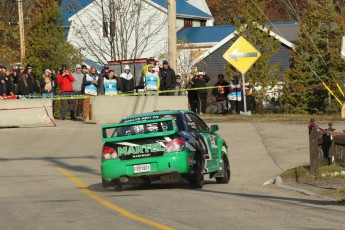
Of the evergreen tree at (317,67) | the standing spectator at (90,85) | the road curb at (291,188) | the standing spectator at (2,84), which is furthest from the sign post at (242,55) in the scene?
the road curb at (291,188)

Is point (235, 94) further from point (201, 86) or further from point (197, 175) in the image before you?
point (197, 175)

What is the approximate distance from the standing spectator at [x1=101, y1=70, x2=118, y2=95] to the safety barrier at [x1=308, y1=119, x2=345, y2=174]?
15.2 metres

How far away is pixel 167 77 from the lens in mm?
35000

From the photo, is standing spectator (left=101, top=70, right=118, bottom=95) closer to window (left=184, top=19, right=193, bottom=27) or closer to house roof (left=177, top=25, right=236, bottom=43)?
house roof (left=177, top=25, right=236, bottom=43)

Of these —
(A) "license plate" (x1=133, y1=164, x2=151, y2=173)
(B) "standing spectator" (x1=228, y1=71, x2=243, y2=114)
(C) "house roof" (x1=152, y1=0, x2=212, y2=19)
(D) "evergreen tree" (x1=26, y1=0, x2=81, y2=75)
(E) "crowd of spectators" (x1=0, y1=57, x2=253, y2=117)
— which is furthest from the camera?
(C) "house roof" (x1=152, y1=0, x2=212, y2=19)

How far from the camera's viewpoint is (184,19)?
8619 cm

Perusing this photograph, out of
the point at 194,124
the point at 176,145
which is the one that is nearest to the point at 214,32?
the point at 194,124

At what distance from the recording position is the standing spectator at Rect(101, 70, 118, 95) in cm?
3450

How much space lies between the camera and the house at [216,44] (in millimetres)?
67875

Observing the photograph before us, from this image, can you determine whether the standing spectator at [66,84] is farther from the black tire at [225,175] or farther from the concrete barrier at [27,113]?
the black tire at [225,175]

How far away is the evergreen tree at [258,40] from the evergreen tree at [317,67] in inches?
39.4

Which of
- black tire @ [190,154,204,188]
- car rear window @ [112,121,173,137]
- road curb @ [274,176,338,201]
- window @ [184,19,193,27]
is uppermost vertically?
window @ [184,19,193,27]

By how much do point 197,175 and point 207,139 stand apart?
3.79 ft

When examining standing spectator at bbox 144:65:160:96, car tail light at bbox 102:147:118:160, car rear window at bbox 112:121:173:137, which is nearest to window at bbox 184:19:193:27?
standing spectator at bbox 144:65:160:96
